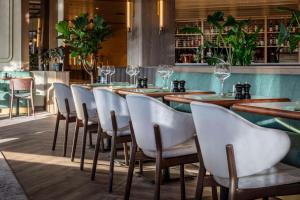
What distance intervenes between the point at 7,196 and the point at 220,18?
3.40 metres

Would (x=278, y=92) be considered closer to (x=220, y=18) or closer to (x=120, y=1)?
(x=220, y=18)

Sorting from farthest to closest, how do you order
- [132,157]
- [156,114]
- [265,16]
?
[265,16], [132,157], [156,114]

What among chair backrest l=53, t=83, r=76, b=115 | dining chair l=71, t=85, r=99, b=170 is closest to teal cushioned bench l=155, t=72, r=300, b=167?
dining chair l=71, t=85, r=99, b=170

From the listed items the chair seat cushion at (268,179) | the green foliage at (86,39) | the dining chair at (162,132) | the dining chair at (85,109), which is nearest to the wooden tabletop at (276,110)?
the chair seat cushion at (268,179)

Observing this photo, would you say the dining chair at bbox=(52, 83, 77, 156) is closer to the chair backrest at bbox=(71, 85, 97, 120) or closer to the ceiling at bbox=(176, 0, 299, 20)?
the chair backrest at bbox=(71, 85, 97, 120)

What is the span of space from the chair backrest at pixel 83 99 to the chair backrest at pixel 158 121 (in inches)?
64.6

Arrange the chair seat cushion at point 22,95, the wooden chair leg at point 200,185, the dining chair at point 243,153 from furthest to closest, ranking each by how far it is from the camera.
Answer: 1. the chair seat cushion at point 22,95
2. the wooden chair leg at point 200,185
3. the dining chair at point 243,153

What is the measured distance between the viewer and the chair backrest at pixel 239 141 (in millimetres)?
2338

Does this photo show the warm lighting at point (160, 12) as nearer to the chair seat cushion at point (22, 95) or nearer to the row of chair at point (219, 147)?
the chair seat cushion at point (22, 95)

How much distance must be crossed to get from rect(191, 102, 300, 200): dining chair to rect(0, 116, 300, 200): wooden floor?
1.41m

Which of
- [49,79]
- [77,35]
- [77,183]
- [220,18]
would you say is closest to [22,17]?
[49,79]

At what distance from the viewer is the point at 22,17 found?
39.2 ft

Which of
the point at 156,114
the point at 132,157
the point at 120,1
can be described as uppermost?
the point at 120,1

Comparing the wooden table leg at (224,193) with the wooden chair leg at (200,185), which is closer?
the wooden chair leg at (200,185)
